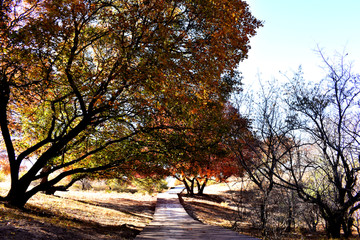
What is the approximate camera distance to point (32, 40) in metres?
6.63

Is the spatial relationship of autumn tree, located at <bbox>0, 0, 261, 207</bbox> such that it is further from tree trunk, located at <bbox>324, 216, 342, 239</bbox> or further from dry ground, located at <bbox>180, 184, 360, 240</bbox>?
tree trunk, located at <bbox>324, 216, 342, 239</bbox>

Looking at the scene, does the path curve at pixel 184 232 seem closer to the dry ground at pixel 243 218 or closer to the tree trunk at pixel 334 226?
the dry ground at pixel 243 218

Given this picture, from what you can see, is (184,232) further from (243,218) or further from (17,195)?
(243,218)

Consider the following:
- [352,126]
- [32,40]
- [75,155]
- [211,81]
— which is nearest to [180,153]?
[211,81]

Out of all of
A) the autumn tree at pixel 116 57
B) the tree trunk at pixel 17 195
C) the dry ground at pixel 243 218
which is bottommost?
the dry ground at pixel 243 218

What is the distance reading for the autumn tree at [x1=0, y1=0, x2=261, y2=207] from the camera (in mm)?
6891

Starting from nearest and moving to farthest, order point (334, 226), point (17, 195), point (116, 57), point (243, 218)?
point (116, 57) < point (17, 195) < point (334, 226) < point (243, 218)

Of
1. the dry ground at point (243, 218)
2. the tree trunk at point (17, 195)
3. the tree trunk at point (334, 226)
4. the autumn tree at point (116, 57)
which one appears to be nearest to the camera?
the autumn tree at point (116, 57)

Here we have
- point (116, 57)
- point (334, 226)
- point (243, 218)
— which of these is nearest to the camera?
point (116, 57)

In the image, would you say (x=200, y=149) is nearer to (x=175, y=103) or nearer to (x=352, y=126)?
(x=175, y=103)

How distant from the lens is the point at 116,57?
25.4ft

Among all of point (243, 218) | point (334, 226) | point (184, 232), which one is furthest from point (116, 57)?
point (334, 226)

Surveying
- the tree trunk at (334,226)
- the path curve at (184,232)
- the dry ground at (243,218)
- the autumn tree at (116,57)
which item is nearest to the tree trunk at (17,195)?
the autumn tree at (116,57)

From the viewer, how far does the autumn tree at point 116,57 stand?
6.89 metres
